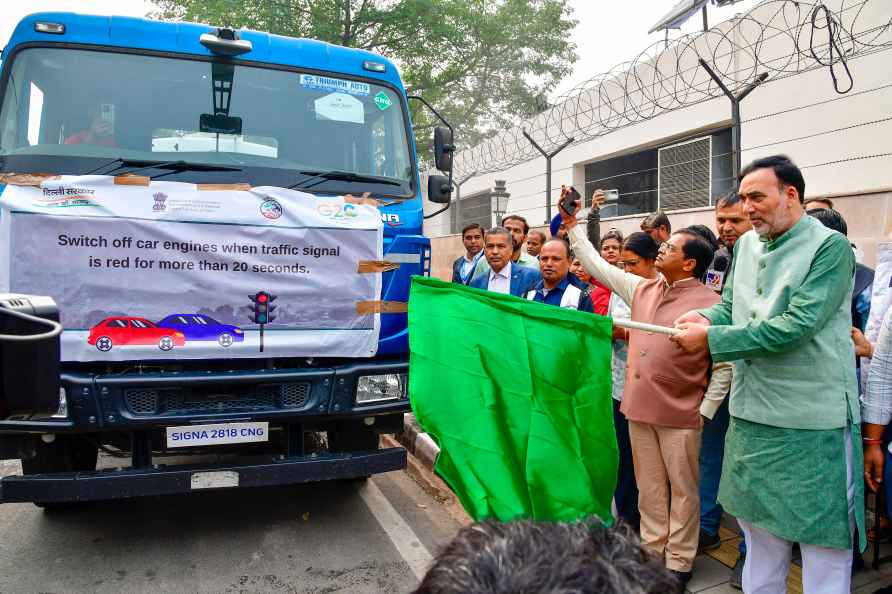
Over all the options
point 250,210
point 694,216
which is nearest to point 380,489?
point 250,210

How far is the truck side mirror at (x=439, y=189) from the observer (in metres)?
4.57

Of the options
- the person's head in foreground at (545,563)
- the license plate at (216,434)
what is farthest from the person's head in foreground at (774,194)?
the license plate at (216,434)

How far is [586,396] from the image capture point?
2318mm

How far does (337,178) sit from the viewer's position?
3918 millimetres

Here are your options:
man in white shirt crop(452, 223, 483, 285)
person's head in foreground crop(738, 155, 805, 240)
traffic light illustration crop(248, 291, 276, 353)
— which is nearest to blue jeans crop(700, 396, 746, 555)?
person's head in foreground crop(738, 155, 805, 240)

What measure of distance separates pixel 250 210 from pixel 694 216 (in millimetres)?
5370

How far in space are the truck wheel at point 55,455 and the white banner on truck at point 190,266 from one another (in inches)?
20.4

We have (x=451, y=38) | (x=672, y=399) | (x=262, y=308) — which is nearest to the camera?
(x=672, y=399)

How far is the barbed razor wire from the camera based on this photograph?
630cm

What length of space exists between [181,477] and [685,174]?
9545 mm

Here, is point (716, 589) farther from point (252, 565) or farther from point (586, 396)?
point (252, 565)

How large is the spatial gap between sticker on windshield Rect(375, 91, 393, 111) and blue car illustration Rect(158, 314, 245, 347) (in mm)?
1822

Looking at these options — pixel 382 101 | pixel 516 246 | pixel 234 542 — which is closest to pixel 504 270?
pixel 516 246

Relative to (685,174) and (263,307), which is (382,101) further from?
(685,174)
